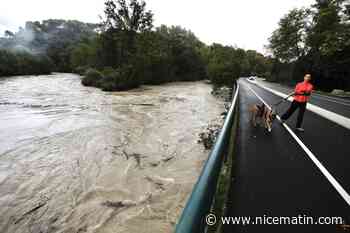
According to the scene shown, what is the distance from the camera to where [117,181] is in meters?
5.21

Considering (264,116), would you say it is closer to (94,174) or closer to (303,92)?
(303,92)

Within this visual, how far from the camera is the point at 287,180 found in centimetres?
363

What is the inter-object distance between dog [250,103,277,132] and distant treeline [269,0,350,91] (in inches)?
894

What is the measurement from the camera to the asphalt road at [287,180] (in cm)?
276

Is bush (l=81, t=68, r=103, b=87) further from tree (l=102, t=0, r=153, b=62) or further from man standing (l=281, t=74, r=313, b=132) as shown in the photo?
man standing (l=281, t=74, r=313, b=132)

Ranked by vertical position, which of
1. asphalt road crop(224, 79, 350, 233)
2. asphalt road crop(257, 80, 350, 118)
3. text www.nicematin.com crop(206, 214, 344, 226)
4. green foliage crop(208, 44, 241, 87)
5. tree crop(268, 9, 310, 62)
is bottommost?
text www.nicematin.com crop(206, 214, 344, 226)

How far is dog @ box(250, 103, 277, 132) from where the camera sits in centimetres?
656

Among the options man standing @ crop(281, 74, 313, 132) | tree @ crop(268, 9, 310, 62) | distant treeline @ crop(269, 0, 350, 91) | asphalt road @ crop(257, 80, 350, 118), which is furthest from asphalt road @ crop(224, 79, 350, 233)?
tree @ crop(268, 9, 310, 62)

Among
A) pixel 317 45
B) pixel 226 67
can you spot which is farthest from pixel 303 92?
pixel 317 45

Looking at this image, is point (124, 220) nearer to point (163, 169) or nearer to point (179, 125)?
point (163, 169)

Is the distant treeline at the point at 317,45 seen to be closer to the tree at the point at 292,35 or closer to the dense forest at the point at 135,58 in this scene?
the tree at the point at 292,35

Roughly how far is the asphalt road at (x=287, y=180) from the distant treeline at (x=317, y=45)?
78.1 feet

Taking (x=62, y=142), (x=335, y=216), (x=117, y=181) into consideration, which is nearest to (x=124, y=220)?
(x=117, y=181)

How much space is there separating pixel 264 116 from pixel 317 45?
35.1 meters
